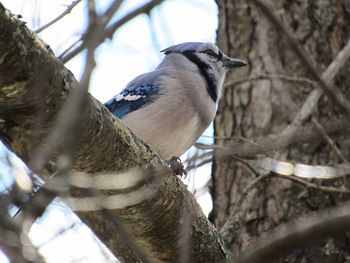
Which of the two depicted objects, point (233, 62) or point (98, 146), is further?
point (233, 62)

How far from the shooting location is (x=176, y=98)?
15.7 ft

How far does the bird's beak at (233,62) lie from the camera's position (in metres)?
5.19

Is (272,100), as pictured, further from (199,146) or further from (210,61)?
(199,146)

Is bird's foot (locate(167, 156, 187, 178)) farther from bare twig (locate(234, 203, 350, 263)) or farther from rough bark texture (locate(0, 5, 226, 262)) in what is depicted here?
bare twig (locate(234, 203, 350, 263))

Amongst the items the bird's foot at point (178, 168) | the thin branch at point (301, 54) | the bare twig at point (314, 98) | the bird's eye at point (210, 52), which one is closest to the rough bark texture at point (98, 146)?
the bird's foot at point (178, 168)

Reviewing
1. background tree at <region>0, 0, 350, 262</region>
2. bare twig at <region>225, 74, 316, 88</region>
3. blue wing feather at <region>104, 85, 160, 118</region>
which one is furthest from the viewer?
blue wing feather at <region>104, 85, 160, 118</region>

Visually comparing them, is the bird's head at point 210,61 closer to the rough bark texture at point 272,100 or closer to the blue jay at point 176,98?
the blue jay at point 176,98

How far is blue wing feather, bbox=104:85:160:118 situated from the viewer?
4883 millimetres

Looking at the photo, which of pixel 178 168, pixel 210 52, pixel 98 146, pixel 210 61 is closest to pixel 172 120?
pixel 178 168

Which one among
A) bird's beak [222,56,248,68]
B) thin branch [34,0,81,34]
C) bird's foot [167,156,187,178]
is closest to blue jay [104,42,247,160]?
bird's beak [222,56,248,68]

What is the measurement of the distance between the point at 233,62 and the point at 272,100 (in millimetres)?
409

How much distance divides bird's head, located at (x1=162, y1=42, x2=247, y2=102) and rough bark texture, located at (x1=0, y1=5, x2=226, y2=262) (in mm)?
1772

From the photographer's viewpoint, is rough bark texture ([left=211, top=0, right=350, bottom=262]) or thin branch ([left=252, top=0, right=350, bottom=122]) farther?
rough bark texture ([left=211, top=0, right=350, bottom=262])

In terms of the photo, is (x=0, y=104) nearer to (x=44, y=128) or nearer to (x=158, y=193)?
(x=44, y=128)
